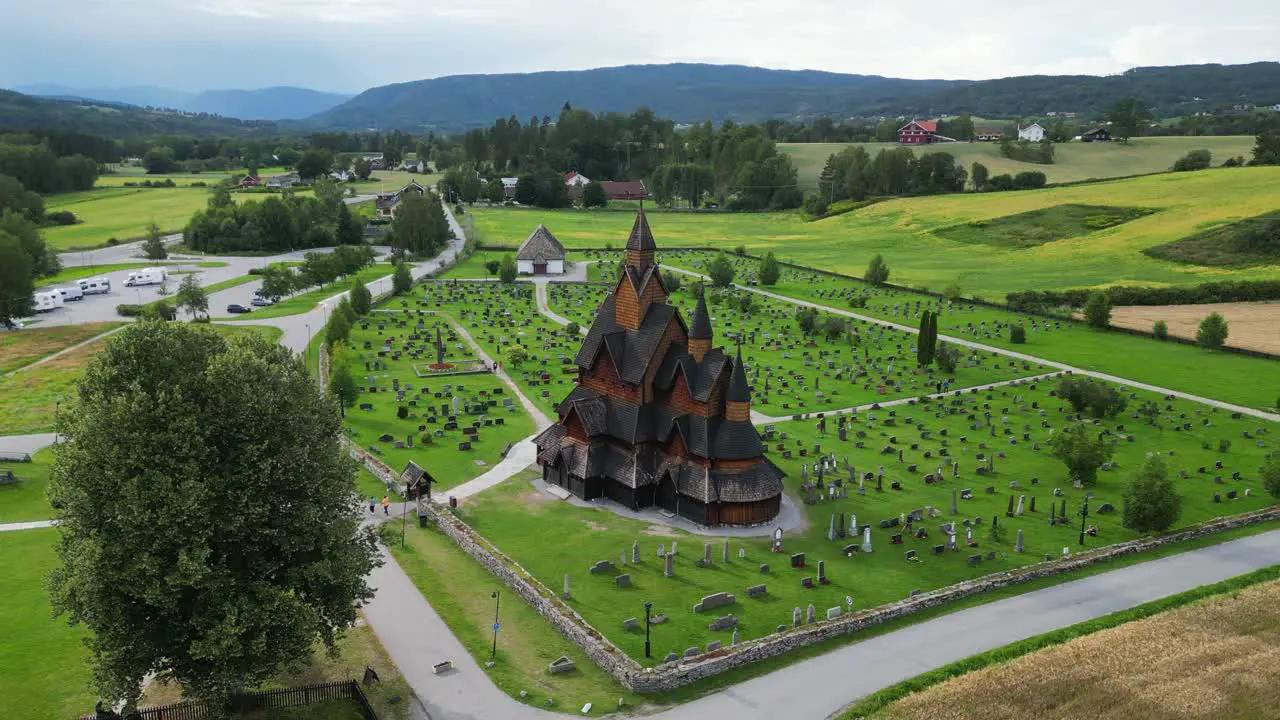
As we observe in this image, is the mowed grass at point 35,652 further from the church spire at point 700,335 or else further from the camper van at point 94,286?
the camper van at point 94,286

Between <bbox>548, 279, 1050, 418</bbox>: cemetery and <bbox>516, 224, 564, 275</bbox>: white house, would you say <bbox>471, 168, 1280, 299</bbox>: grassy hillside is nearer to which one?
<bbox>516, 224, 564, 275</bbox>: white house

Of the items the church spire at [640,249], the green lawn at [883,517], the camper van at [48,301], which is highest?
the church spire at [640,249]

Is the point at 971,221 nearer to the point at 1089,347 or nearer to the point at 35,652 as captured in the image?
the point at 1089,347

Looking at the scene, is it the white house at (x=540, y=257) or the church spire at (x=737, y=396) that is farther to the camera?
the white house at (x=540, y=257)

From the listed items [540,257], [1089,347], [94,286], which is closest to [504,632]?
[1089,347]

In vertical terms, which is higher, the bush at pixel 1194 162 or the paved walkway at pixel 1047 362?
the bush at pixel 1194 162

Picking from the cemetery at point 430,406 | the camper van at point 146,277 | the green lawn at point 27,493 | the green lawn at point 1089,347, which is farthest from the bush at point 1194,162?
the green lawn at point 27,493

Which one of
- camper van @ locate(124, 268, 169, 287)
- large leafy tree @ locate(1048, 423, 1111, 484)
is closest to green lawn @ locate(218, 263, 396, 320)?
camper van @ locate(124, 268, 169, 287)
